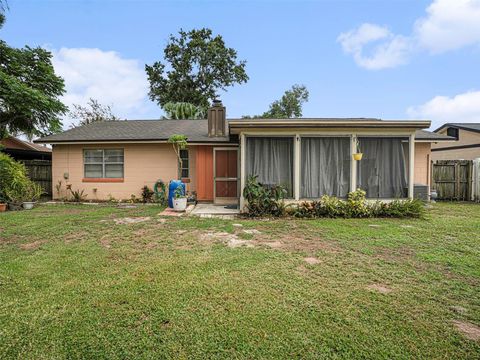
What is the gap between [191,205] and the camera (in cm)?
987

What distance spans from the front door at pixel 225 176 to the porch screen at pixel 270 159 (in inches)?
92.6

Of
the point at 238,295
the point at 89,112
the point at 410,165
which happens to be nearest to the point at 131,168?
the point at 238,295

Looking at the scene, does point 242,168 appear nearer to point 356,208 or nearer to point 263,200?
point 263,200

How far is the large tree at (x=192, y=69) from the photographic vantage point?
1081 inches

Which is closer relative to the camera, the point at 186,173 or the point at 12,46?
the point at 186,173

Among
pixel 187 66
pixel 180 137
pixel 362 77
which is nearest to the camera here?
pixel 180 137

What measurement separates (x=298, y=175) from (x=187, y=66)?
23.8 m

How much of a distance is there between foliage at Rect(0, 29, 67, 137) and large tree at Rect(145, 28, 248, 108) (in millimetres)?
12031

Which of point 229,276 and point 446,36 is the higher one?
point 446,36

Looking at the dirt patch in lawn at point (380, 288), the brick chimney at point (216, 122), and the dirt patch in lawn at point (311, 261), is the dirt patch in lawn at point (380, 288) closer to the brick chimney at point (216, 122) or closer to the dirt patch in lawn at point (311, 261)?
the dirt patch in lawn at point (311, 261)

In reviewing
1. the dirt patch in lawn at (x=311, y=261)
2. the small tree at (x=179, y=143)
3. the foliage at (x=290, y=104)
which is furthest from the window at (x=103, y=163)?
the foliage at (x=290, y=104)

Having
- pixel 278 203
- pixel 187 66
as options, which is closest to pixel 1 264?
pixel 278 203

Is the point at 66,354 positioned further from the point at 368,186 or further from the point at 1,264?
the point at 368,186

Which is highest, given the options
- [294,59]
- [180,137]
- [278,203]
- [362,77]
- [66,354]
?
[294,59]
